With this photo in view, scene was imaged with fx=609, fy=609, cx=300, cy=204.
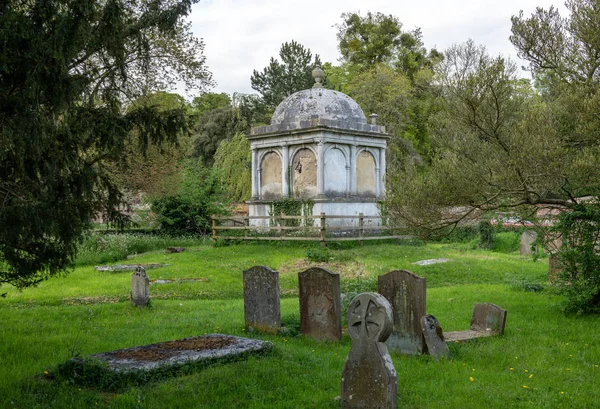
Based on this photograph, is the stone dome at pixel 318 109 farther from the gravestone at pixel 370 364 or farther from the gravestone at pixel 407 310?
the gravestone at pixel 370 364

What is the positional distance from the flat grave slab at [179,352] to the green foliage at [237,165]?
3147 cm

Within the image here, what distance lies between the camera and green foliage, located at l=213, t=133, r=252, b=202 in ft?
134

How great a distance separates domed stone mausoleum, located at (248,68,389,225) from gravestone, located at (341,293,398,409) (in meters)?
17.2

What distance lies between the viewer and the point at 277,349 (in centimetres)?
889

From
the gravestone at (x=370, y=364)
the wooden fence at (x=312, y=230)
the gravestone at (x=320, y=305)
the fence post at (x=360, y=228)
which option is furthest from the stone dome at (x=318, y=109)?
the gravestone at (x=370, y=364)

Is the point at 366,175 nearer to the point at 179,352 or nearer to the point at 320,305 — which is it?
the point at 320,305

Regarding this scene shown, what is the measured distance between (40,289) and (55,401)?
11021 millimetres

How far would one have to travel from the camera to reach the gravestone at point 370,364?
255 inches

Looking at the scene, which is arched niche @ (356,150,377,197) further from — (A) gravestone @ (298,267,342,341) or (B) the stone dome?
(A) gravestone @ (298,267,342,341)

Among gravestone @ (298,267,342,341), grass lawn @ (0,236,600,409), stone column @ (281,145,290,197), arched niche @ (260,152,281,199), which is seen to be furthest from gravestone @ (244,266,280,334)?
arched niche @ (260,152,281,199)

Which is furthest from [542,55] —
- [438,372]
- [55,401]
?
[55,401]

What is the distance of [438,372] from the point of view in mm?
7867

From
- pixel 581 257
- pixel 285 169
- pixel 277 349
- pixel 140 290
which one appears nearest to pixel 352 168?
pixel 285 169

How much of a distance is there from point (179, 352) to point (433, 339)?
3.55 metres
